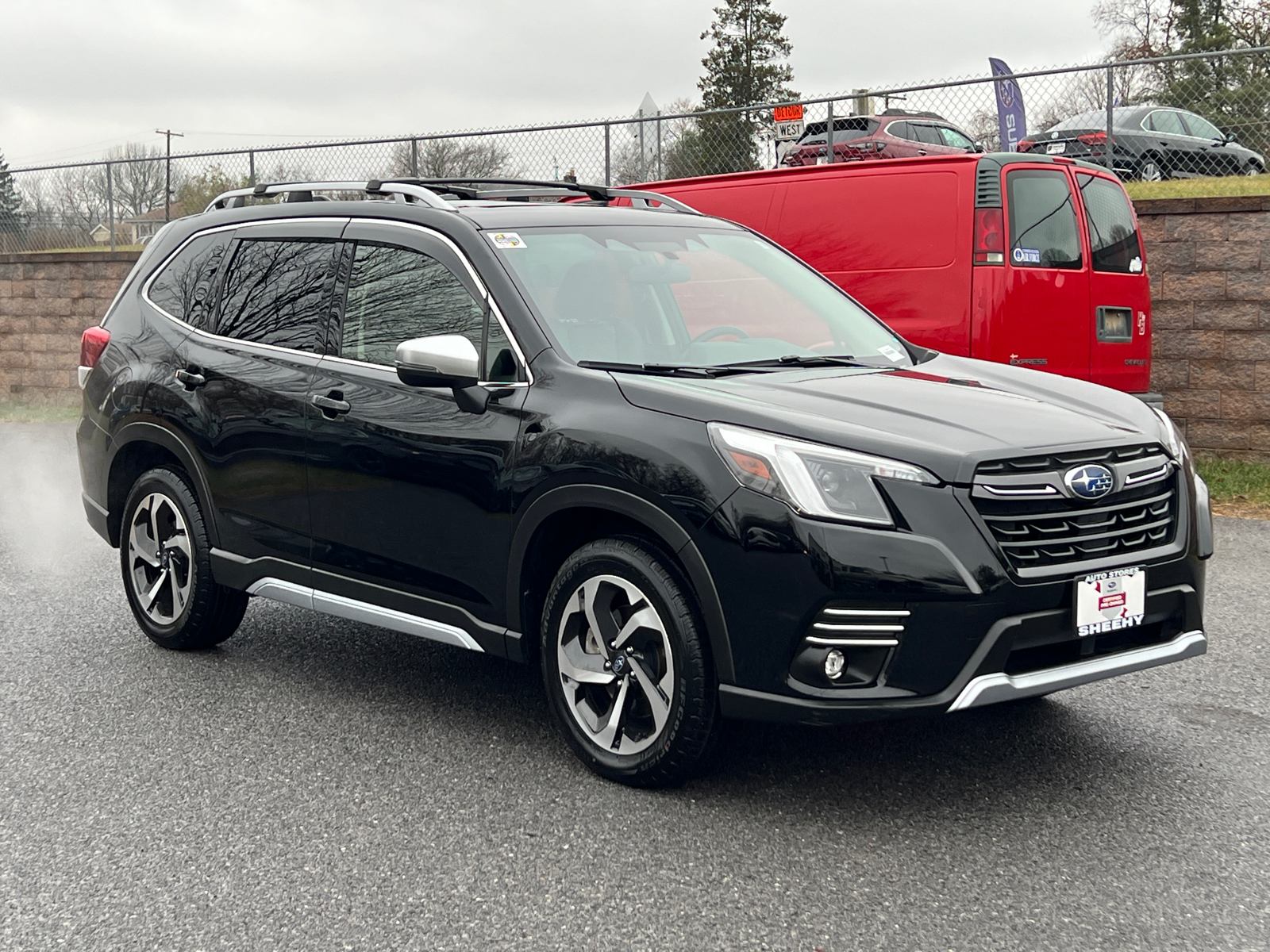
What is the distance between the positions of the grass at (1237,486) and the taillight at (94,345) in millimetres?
7447

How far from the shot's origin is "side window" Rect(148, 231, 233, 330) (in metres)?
5.79

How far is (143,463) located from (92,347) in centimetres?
64

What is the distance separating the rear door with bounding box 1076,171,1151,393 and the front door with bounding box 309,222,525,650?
5.67 metres

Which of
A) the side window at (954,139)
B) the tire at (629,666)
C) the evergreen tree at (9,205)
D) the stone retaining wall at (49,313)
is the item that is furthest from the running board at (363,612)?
the evergreen tree at (9,205)

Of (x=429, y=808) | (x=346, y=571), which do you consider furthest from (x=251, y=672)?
(x=429, y=808)

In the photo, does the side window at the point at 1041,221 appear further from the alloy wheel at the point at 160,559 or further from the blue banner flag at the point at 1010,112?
the alloy wheel at the point at 160,559

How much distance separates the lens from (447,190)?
5512 millimetres

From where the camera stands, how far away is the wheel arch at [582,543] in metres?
3.83

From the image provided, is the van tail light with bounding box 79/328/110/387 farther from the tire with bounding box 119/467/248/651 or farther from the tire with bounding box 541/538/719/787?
the tire with bounding box 541/538/719/787

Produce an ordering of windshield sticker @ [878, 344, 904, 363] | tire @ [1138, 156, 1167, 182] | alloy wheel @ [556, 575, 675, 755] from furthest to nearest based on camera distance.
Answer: tire @ [1138, 156, 1167, 182], windshield sticker @ [878, 344, 904, 363], alloy wheel @ [556, 575, 675, 755]

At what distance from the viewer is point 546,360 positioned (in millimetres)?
4441

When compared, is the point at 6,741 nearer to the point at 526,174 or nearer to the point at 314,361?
the point at 314,361

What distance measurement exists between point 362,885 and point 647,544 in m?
1.25

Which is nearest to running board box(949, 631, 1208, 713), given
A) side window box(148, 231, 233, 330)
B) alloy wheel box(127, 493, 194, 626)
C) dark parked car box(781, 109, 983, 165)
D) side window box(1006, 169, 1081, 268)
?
alloy wheel box(127, 493, 194, 626)
